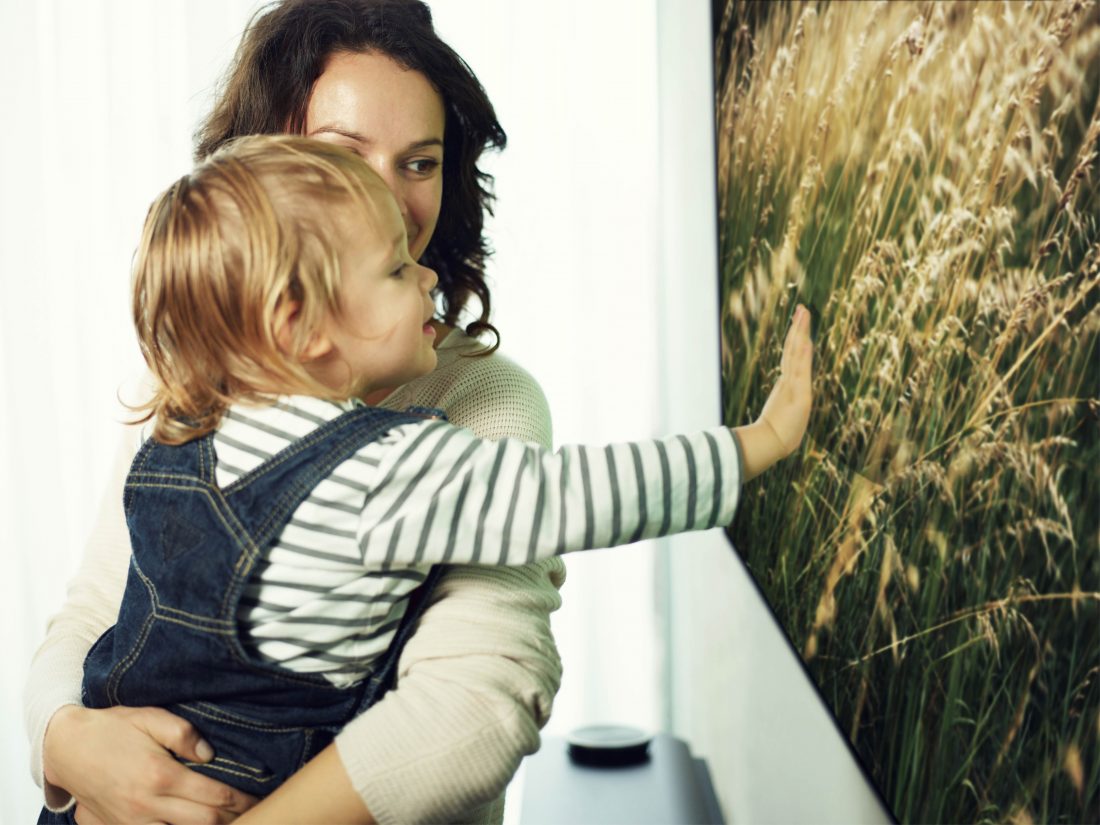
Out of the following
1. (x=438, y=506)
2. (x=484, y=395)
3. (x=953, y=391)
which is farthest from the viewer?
(x=484, y=395)

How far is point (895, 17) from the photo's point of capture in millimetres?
648

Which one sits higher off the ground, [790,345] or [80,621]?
[790,345]

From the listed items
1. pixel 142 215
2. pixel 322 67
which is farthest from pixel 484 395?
pixel 142 215

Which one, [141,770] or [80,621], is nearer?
[141,770]

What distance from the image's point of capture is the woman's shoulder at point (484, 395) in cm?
110

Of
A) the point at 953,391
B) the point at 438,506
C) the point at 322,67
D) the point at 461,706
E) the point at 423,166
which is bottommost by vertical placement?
the point at 461,706

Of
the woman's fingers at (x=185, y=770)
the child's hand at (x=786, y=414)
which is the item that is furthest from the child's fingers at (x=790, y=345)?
the woman's fingers at (x=185, y=770)

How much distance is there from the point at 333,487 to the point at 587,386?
92.8 inches

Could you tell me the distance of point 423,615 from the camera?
3.15ft

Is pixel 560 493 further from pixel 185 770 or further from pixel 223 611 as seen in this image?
pixel 185 770

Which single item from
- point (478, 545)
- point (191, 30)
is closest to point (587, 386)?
point (191, 30)

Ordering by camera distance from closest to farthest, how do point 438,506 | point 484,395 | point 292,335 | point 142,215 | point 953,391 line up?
point 953,391
point 438,506
point 292,335
point 484,395
point 142,215

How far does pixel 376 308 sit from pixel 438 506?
240 millimetres

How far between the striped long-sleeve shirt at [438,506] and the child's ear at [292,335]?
0.07 meters
